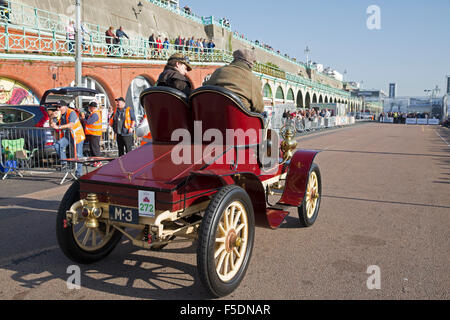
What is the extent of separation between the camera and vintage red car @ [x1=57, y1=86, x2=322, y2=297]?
3.00 metres

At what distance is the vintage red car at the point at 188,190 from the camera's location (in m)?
3.00

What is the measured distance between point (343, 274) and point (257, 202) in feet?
3.38

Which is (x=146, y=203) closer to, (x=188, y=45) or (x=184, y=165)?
(x=184, y=165)

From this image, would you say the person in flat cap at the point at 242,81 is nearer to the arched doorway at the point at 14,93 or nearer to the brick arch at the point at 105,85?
the arched doorway at the point at 14,93

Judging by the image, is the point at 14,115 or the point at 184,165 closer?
the point at 184,165

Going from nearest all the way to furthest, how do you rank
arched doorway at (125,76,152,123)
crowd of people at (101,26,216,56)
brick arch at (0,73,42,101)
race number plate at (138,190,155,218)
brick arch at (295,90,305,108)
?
race number plate at (138,190,155,218) → brick arch at (0,73,42,101) → crowd of people at (101,26,216,56) → arched doorway at (125,76,152,123) → brick arch at (295,90,305,108)

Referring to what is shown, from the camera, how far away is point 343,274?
11.4 feet

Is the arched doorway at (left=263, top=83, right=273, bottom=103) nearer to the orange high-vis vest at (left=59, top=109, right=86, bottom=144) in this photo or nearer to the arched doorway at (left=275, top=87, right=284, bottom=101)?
the arched doorway at (left=275, top=87, right=284, bottom=101)

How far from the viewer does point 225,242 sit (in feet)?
10.1

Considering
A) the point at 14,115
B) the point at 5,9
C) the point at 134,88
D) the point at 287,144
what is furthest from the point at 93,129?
the point at 134,88

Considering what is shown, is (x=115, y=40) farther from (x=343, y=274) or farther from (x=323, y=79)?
(x=323, y=79)

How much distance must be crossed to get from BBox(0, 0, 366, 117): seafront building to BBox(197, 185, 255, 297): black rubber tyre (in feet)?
28.5

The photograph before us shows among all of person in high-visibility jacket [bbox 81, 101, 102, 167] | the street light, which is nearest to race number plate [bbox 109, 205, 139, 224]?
person in high-visibility jacket [bbox 81, 101, 102, 167]

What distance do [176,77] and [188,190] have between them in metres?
1.27
